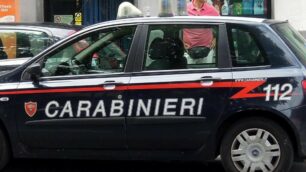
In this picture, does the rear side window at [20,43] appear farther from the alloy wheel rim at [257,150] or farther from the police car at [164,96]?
the alloy wheel rim at [257,150]

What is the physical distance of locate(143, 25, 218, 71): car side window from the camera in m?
5.56

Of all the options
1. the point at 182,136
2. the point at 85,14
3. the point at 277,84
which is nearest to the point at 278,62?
the point at 277,84

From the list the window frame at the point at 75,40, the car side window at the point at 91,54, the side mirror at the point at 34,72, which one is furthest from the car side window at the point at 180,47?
the side mirror at the point at 34,72

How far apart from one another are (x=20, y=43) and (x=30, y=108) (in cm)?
229

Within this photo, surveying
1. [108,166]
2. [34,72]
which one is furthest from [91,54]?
[108,166]

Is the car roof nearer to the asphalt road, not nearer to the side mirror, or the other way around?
the side mirror

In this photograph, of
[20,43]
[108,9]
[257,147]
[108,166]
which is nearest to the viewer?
[257,147]

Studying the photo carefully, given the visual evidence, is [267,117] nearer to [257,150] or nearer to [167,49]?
[257,150]

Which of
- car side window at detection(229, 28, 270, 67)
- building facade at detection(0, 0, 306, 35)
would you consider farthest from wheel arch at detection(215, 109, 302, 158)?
building facade at detection(0, 0, 306, 35)

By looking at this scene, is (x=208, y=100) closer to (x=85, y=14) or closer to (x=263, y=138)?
(x=263, y=138)

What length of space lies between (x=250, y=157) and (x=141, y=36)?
1.55 m

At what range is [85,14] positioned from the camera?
13.1 m

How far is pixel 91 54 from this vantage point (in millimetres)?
5801

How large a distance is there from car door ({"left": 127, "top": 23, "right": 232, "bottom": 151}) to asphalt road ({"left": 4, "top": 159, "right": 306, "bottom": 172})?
784 mm
